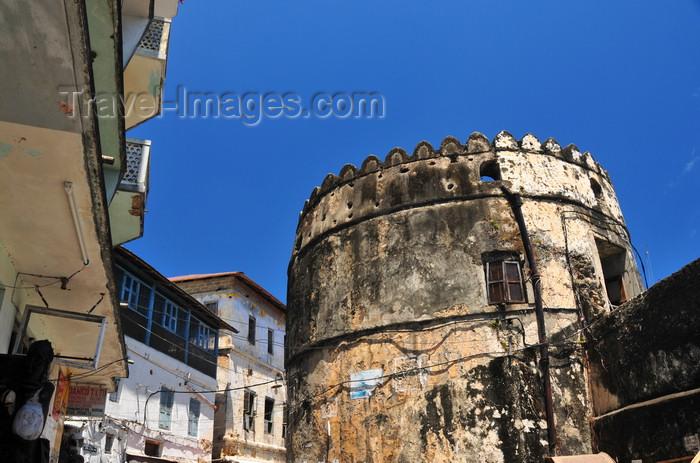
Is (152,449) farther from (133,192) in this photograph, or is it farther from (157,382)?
(133,192)

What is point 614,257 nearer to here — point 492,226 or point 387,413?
point 492,226

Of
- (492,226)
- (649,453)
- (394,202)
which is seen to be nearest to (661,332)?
(649,453)

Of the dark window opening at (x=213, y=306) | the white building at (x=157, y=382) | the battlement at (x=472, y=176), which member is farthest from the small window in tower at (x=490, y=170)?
the dark window opening at (x=213, y=306)

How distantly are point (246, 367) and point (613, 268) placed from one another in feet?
60.0

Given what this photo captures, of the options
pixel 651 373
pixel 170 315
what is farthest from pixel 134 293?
pixel 651 373

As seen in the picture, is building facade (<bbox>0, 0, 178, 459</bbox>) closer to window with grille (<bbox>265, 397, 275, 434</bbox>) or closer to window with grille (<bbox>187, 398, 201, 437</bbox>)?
window with grille (<bbox>187, 398, 201, 437</bbox>)

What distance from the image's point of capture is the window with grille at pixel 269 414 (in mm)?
27528

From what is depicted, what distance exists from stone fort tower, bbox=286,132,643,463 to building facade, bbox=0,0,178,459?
4.03 meters

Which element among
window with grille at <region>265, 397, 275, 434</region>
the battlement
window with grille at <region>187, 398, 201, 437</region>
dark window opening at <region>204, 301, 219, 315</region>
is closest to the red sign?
the battlement

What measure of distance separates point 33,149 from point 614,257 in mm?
11045

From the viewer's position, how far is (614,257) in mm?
12383

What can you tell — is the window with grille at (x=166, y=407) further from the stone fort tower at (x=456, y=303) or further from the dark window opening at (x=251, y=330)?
the stone fort tower at (x=456, y=303)

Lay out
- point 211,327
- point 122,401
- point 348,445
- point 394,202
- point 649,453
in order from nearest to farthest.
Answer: point 649,453 → point 348,445 → point 394,202 → point 122,401 → point 211,327

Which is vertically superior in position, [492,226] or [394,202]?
[394,202]
